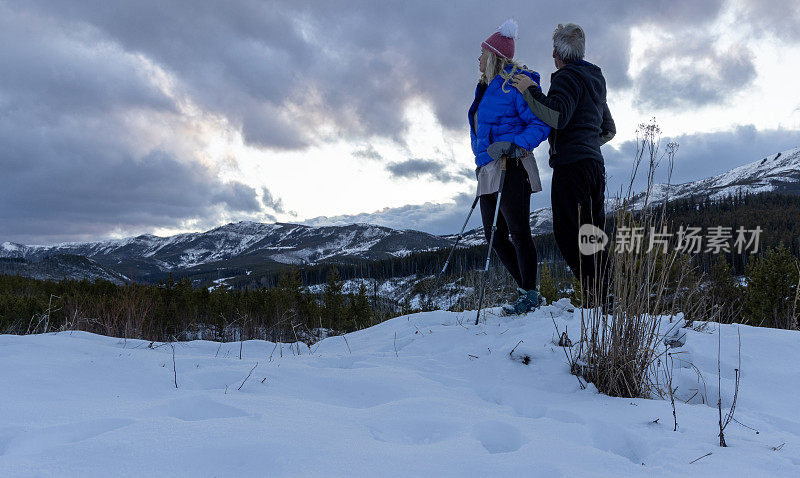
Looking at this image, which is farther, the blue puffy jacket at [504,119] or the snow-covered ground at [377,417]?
the blue puffy jacket at [504,119]

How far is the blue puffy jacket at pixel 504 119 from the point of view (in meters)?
3.20

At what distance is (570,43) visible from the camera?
323 centimetres

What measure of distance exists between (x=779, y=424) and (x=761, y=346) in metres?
1.28

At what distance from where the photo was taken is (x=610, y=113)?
354 centimetres

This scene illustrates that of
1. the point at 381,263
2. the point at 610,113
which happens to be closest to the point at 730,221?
the point at 381,263

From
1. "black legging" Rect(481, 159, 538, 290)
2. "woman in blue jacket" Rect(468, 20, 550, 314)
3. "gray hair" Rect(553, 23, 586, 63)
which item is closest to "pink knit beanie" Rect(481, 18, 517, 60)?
"woman in blue jacket" Rect(468, 20, 550, 314)

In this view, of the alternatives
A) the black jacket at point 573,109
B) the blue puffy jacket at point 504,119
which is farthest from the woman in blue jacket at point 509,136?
the black jacket at point 573,109

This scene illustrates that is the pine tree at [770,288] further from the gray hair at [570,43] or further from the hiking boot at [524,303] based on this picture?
the gray hair at [570,43]

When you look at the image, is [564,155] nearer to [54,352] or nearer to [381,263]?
[54,352]

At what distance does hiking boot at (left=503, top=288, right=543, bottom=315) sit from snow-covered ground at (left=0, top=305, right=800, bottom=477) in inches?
36.3

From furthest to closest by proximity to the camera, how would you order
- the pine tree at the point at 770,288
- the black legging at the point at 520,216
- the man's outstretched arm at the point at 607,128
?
the pine tree at the point at 770,288 → the man's outstretched arm at the point at 607,128 → the black legging at the point at 520,216

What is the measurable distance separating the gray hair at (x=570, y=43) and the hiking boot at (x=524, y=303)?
6.93 ft

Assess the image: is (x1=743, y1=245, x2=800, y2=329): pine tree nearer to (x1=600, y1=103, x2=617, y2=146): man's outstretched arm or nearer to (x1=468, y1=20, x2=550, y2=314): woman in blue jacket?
Result: (x1=600, y1=103, x2=617, y2=146): man's outstretched arm

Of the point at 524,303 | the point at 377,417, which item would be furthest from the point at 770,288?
the point at 377,417
